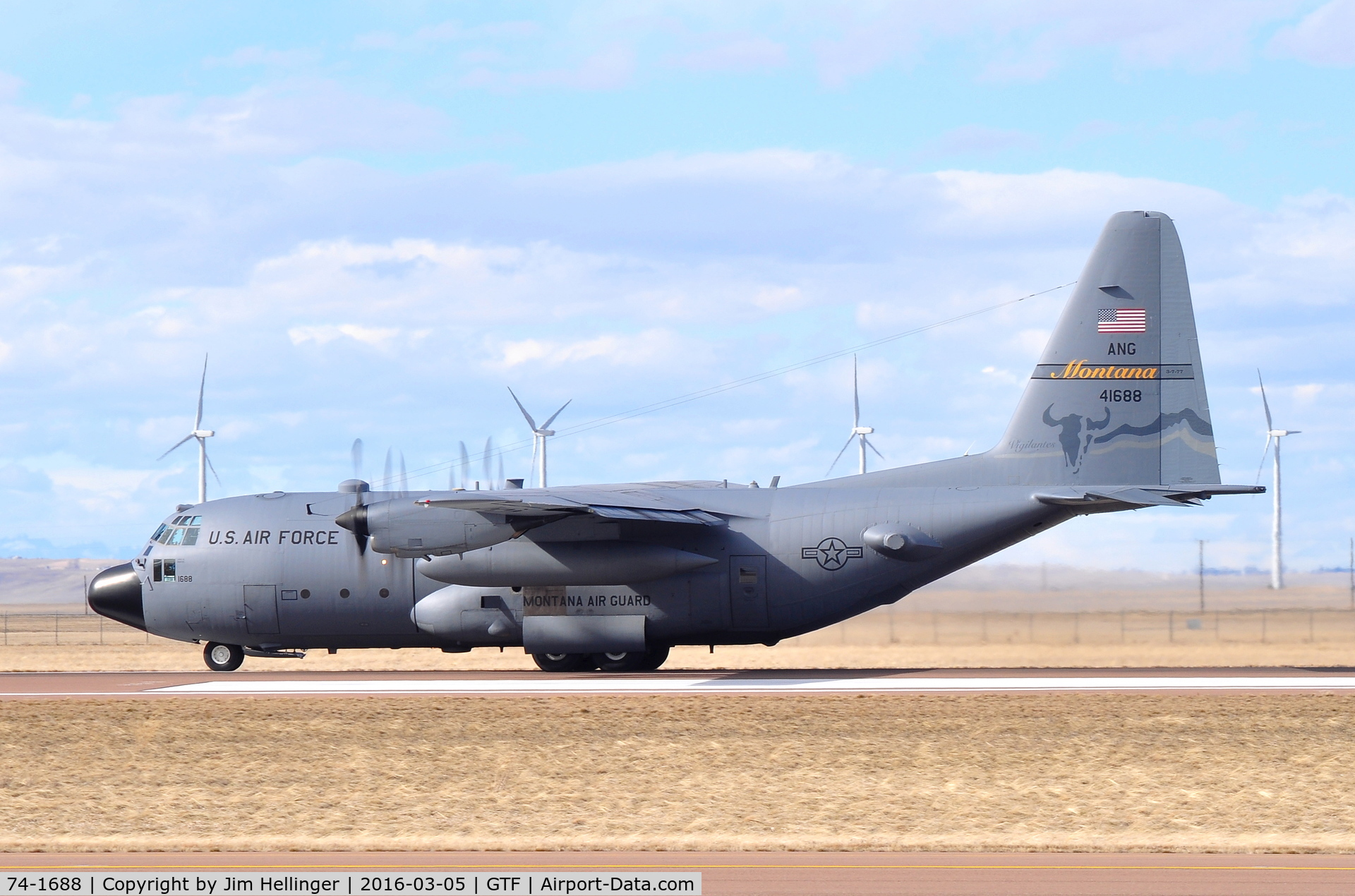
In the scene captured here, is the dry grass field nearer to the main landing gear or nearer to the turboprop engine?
the turboprop engine

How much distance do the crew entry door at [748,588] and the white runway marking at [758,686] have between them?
1451mm

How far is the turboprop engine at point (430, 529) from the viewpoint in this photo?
1147 inches

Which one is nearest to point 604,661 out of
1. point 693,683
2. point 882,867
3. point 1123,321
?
point 693,683

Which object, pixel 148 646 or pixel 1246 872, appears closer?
pixel 1246 872

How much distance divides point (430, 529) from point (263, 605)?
6317 mm

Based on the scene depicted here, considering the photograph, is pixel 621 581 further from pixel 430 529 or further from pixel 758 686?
pixel 430 529

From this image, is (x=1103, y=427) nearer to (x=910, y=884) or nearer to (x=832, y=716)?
(x=832, y=716)

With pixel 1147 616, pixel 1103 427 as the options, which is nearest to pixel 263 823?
pixel 1103 427

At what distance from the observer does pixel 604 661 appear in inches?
1293

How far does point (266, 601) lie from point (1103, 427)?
790 inches

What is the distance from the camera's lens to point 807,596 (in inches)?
1228

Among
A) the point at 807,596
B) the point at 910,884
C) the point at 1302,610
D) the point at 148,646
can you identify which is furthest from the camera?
the point at 148,646

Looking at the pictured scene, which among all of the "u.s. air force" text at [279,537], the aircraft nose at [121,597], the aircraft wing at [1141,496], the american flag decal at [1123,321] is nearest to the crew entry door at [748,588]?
the aircraft wing at [1141,496]

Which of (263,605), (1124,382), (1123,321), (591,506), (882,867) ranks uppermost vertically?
(1123,321)
